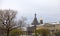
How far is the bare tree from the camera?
57.0 feet

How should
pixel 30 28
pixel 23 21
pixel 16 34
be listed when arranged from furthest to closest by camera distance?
pixel 30 28, pixel 23 21, pixel 16 34

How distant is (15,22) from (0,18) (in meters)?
1.87

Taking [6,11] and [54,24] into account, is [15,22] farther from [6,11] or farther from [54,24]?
[54,24]

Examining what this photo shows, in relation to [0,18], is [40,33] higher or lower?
lower

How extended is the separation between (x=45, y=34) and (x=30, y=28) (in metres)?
7.61

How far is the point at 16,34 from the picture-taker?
1706 cm

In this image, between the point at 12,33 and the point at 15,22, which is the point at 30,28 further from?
the point at 12,33

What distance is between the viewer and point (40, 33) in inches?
703

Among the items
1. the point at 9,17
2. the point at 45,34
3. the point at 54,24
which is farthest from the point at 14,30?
the point at 54,24

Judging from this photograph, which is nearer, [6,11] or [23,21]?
[6,11]

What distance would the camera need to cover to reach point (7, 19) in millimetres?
17750

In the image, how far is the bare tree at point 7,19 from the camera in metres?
17.4

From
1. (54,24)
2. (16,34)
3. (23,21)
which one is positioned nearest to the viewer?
(16,34)

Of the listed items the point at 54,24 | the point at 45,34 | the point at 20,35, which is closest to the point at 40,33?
the point at 45,34
